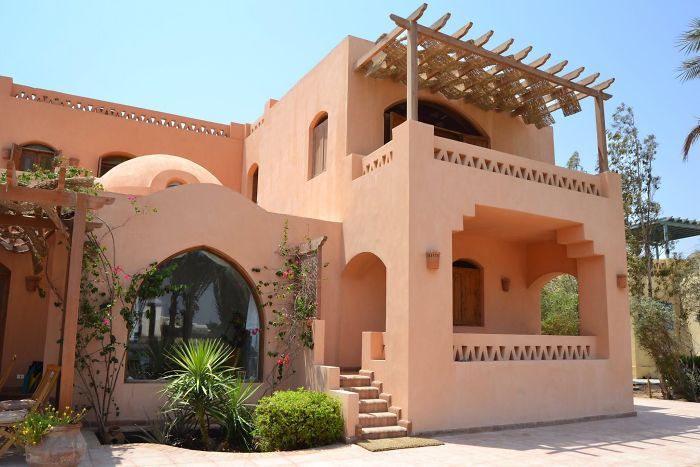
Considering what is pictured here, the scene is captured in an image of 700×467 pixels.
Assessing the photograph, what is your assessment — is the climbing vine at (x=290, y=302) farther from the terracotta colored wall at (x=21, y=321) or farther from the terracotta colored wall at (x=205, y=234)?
the terracotta colored wall at (x=21, y=321)

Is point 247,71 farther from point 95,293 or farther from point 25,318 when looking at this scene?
point 25,318

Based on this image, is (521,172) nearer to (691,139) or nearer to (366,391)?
(366,391)

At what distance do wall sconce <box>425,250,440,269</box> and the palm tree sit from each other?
397 inches

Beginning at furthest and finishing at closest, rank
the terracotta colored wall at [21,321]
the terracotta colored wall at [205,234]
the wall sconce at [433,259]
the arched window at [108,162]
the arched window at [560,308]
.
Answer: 1. the arched window at [560,308]
2. the arched window at [108,162]
3. the terracotta colored wall at [21,321]
4. the terracotta colored wall at [205,234]
5. the wall sconce at [433,259]

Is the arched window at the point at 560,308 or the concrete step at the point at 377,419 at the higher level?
the arched window at the point at 560,308

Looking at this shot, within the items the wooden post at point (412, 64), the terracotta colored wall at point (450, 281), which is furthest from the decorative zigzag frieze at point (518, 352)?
the wooden post at point (412, 64)

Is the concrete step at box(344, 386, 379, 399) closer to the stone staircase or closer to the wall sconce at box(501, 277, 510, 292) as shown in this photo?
the stone staircase

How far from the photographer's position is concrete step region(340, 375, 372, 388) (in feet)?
34.0

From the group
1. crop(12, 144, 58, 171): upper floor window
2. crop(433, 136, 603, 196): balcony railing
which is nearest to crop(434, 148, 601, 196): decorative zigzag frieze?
crop(433, 136, 603, 196): balcony railing

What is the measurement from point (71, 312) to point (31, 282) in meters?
5.08

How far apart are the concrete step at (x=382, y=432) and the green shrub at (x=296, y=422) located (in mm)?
424

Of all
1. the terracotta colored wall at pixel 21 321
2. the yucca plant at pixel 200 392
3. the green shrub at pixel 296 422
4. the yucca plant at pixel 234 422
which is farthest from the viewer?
the terracotta colored wall at pixel 21 321

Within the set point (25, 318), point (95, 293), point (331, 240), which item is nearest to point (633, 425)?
point (331, 240)

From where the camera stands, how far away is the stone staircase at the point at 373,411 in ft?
30.6
